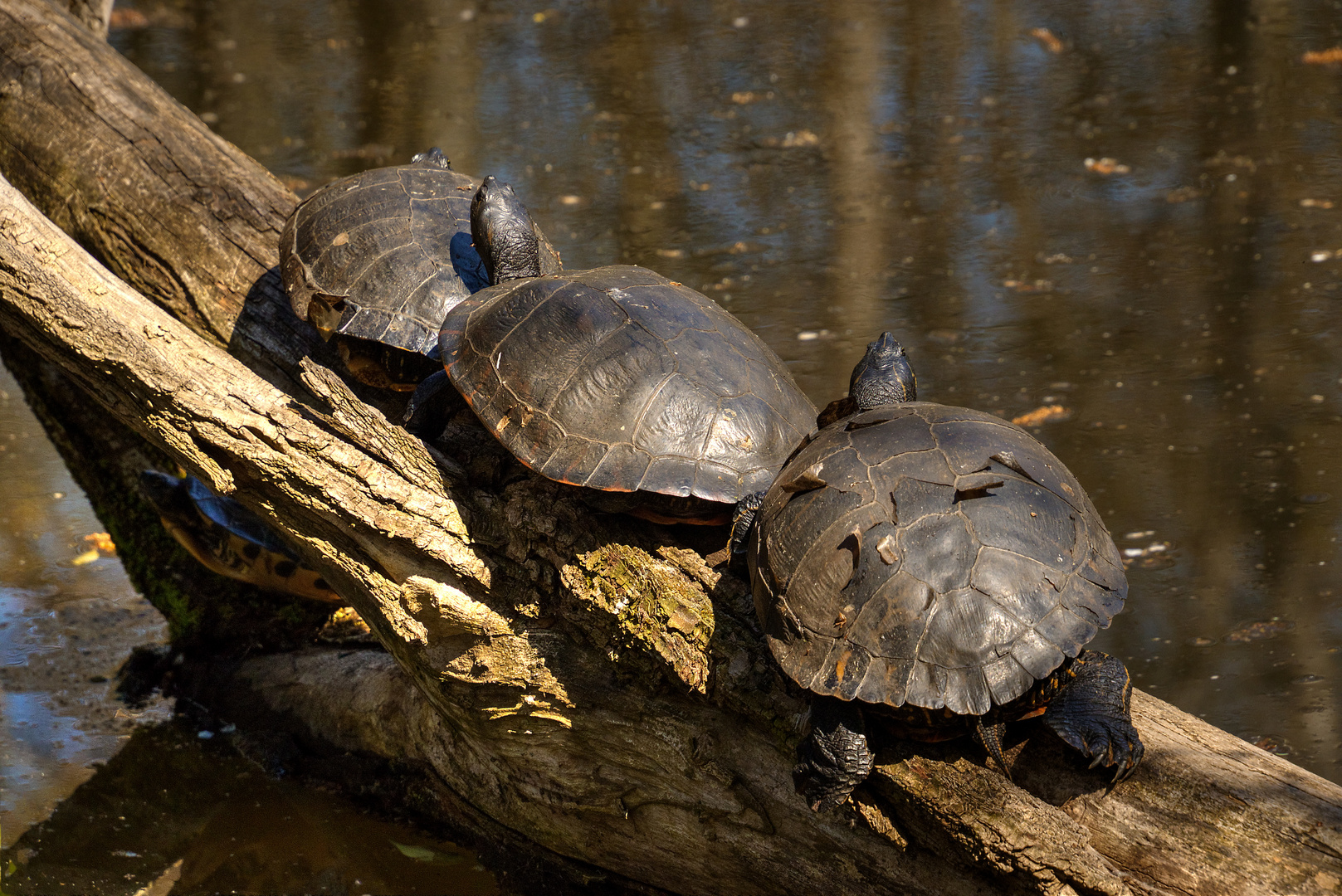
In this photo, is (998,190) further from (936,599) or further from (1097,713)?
(936,599)

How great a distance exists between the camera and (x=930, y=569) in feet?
7.59

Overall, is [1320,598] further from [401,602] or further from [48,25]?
[48,25]

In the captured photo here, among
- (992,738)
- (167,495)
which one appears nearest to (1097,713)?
(992,738)

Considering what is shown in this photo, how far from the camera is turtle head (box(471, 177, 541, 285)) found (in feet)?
→ 11.3

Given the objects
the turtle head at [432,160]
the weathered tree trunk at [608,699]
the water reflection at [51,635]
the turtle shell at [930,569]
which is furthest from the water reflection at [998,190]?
the water reflection at [51,635]

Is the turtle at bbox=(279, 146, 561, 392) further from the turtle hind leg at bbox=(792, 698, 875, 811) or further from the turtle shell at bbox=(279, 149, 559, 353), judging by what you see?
the turtle hind leg at bbox=(792, 698, 875, 811)

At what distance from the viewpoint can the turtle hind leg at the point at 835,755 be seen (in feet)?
7.68

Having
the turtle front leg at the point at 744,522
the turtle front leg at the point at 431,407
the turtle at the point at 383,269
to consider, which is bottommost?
the turtle front leg at the point at 744,522

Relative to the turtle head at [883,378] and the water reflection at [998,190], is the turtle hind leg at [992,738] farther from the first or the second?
the water reflection at [998,190]

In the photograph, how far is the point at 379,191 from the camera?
3.78 metres

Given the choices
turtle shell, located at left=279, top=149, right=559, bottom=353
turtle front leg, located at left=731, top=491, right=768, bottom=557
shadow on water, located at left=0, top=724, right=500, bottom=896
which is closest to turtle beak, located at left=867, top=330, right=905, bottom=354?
turtle front leg, located at left=731, top=491, right=768, bottom=557

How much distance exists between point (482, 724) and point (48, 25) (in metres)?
4.01

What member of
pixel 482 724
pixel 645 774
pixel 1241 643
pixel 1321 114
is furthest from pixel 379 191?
pixel 1321 114

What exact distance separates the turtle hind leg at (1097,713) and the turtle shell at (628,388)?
909mm
